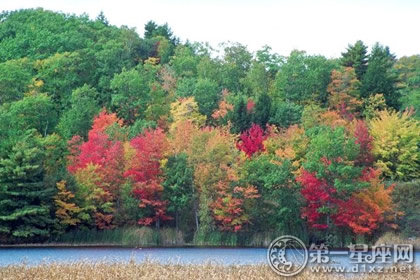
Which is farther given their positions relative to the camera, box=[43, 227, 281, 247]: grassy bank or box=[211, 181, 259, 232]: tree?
box=[211, 181, 259, 232]: tree

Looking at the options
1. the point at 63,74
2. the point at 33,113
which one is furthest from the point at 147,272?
the point at 63,74

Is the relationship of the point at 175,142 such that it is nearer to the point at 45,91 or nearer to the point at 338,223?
the point at 338,223

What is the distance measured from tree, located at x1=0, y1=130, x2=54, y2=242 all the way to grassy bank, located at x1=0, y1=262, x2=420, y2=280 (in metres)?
20.5

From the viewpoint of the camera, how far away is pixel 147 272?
23.9 meters

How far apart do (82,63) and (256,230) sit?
3293 cm

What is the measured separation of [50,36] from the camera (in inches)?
3223

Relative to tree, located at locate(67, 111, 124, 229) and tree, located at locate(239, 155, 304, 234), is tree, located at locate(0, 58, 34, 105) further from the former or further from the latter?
tree, located at locate(239, 155, 304, 234)

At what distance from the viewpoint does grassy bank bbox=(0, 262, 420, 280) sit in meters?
23.2

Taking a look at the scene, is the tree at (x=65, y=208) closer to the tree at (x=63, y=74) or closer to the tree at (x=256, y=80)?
the tree at (x=63, y=74)

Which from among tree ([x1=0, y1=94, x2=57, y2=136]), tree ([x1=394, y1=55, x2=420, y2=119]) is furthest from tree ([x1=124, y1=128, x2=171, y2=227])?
tree ([x1=394, y1=55, x2=420, y2=119])

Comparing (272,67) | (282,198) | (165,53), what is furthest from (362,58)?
(282,198)

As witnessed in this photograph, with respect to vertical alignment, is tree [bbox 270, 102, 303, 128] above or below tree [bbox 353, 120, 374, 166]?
above

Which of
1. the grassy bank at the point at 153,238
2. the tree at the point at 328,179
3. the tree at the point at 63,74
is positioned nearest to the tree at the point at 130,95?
the tree at the point at 63,74

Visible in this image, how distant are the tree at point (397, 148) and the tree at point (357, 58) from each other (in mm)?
17039
